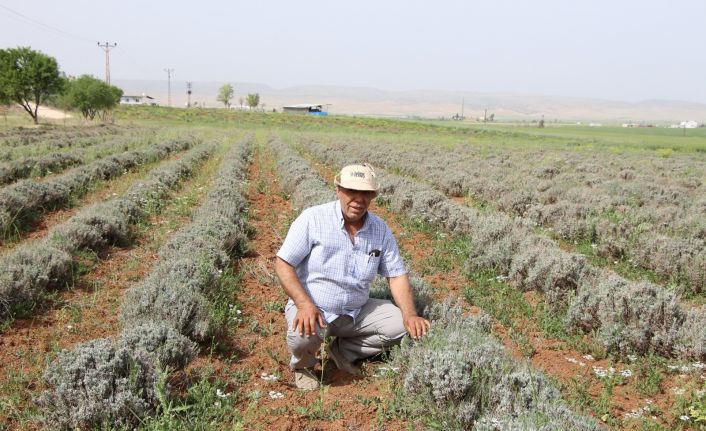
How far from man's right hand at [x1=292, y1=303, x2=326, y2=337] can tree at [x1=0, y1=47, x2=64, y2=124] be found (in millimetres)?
51374

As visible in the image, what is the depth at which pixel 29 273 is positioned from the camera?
557 cm

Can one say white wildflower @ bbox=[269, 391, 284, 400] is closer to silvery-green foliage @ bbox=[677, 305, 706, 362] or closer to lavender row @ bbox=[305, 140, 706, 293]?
silvery-green foliage @ bbox=[677, 305, 706, 362]

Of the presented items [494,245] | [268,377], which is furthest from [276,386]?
[494,245]

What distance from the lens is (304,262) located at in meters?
4.34

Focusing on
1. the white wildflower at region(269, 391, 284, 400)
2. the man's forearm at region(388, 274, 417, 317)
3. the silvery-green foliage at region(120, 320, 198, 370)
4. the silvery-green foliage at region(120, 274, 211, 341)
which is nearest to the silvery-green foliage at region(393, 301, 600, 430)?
the man's forearm at region(388, 274, 417, 317)

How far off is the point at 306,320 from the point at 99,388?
1.41 meters

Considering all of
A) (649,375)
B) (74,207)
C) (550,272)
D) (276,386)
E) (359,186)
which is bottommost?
(276,386)

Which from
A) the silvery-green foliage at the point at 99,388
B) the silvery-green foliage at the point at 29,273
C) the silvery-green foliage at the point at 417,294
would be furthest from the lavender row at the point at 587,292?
the silvery-green foliage at the point at 29,273

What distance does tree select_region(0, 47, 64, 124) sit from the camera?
45.8m

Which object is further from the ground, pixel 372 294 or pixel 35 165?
pixel 35 165

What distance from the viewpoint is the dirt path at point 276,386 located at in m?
3.69

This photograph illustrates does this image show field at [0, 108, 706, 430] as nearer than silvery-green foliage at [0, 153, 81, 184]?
Yes

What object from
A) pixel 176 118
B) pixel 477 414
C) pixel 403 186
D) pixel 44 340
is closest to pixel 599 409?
pixel 477 414

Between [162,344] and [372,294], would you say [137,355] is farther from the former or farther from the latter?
[372,294]
